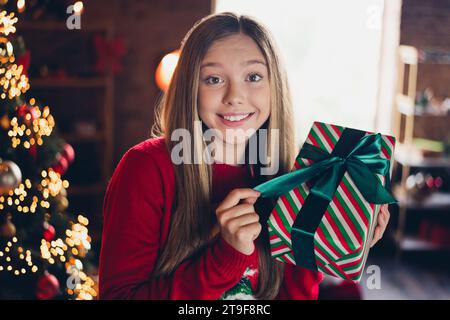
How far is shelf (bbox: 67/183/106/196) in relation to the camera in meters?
4.05

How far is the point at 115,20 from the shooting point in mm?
4320

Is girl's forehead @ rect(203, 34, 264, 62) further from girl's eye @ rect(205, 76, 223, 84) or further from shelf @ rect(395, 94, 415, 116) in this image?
shelf @ rect(395, 94, 415, 116)

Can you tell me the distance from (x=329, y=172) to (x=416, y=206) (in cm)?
332

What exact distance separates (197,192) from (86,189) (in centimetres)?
322

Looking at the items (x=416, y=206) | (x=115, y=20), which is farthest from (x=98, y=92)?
(x=416, y=206)

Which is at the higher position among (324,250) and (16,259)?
(324,250)

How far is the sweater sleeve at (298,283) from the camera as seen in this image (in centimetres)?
107

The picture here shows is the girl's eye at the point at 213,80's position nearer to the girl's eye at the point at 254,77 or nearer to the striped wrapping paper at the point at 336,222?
the girl's eye at the point at 254,77

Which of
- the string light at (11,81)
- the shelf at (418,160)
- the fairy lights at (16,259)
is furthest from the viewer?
the shelf at (418,160)

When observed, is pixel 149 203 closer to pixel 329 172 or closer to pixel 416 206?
pixel 329 172

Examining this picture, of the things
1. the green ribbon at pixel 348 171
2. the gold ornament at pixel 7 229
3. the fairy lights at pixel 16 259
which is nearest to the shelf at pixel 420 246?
the fairy lights at pixel 16 259

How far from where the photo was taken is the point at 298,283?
1080 mm

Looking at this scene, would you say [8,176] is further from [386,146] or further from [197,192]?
[386,146]

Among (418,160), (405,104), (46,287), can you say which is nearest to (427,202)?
(418,160)
